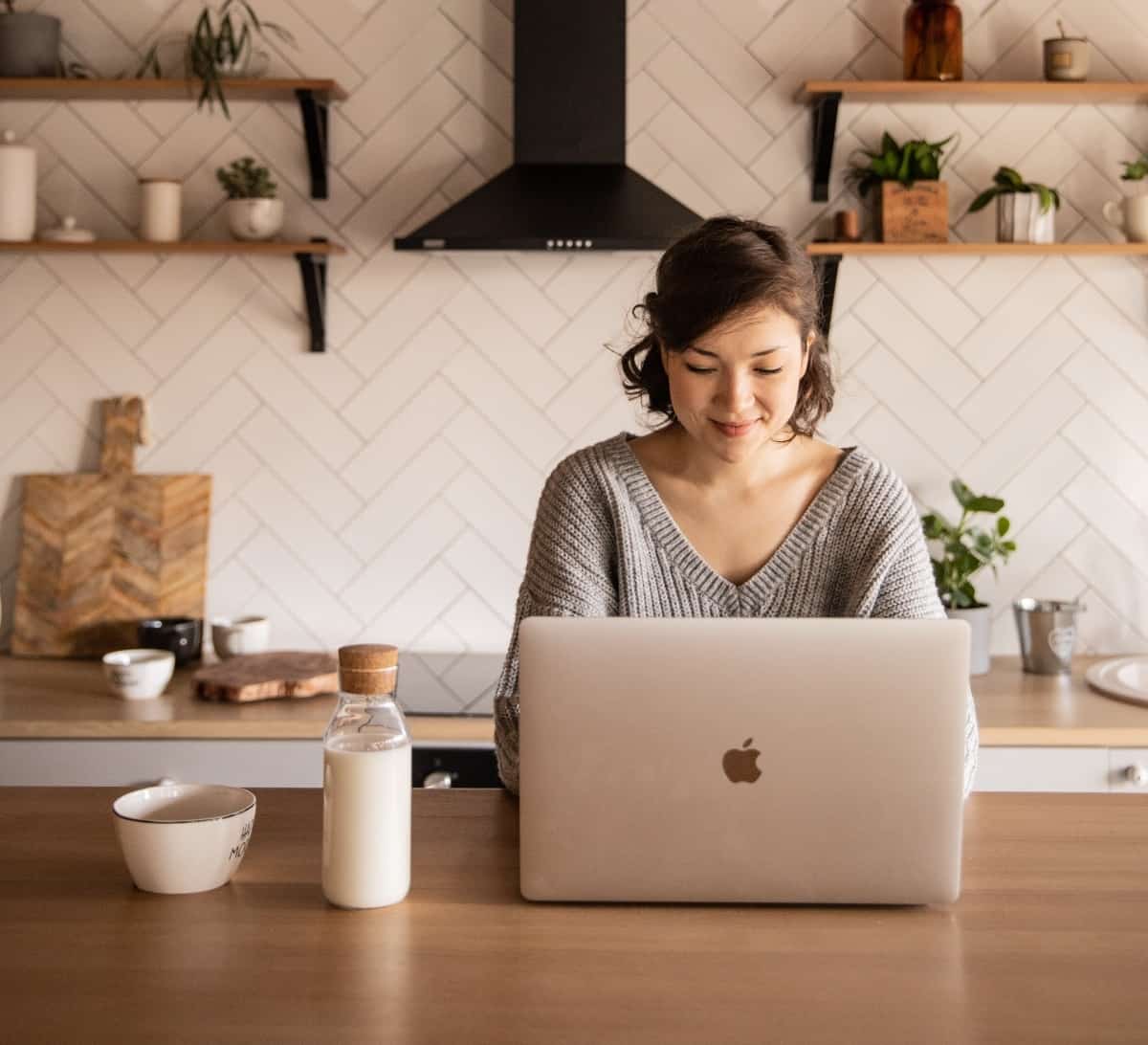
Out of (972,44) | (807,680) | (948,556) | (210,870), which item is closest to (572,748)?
(807,680)

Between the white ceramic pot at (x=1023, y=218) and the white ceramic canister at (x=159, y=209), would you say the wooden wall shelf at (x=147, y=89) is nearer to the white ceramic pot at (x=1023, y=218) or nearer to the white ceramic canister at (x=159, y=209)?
the white ceramic canister at (x=159, y=209)

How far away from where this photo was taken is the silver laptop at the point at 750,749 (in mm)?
1084

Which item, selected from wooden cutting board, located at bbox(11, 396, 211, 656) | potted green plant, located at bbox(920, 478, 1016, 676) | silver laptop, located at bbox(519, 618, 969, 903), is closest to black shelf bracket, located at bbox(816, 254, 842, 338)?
potted green plant, located at bbox(920, 478, 1016, 676)

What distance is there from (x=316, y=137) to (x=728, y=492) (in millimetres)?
1509

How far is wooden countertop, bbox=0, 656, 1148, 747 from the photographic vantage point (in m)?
2.29

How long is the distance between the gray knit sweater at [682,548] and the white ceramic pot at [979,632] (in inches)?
40.2

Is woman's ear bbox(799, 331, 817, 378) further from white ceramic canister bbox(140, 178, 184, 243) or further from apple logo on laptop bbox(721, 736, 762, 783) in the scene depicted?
white ceramic canister bbox(140, 178, 184, 243)

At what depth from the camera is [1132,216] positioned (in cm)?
272

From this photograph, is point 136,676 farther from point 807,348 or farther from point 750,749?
point 750,749

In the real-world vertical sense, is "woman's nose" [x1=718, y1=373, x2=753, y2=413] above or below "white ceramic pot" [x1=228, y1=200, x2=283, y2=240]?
below

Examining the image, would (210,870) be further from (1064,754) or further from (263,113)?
(263,113)

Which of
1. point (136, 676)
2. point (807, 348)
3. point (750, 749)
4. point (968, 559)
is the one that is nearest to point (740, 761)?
point (750, 749)

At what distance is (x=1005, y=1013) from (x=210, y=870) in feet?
2.17

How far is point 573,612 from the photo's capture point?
1.58 metres
